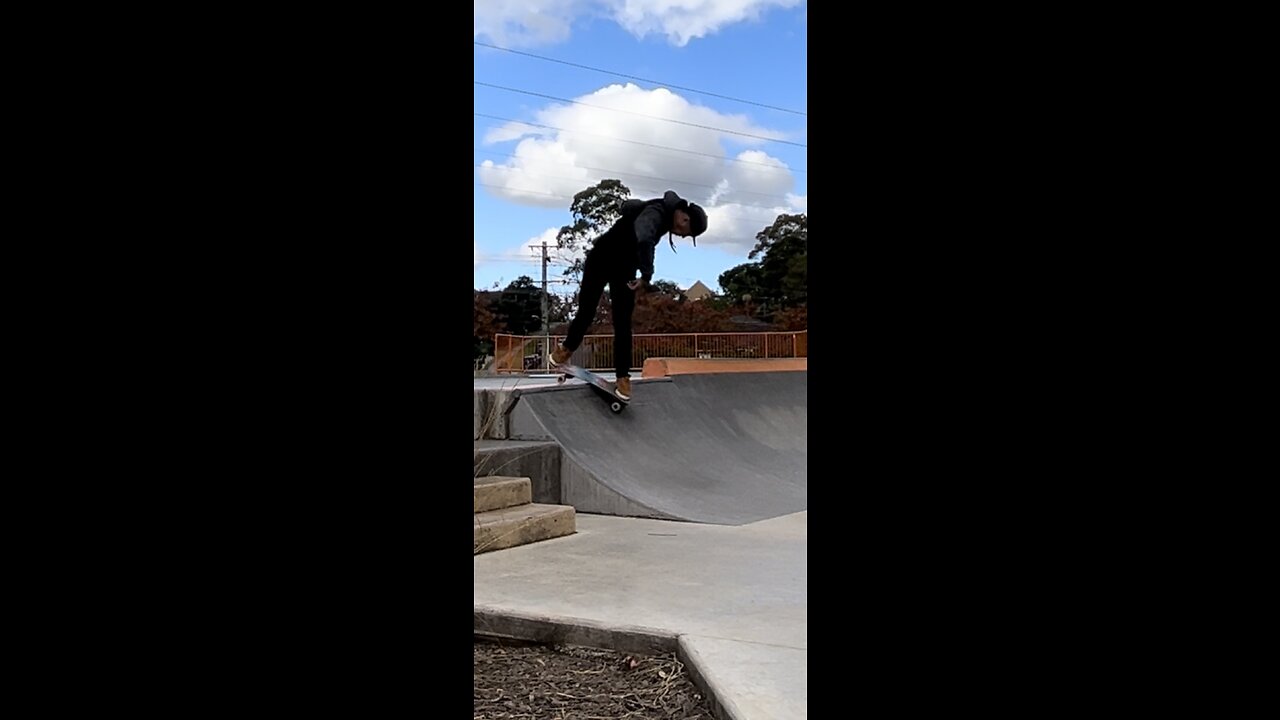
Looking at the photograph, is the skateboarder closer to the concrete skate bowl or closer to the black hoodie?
the black hoodie

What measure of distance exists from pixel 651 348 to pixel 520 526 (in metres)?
17.4

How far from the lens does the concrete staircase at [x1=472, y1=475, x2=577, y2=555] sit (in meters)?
4.87

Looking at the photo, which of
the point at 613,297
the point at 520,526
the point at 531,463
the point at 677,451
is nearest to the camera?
the point at 520,526

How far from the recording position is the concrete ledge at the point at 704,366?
9695mm

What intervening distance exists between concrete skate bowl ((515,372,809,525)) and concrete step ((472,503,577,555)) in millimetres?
764

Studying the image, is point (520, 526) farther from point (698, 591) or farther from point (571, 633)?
point (571, 633)

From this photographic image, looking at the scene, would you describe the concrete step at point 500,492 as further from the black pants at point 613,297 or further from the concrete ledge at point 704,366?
the concrete ledge at point 704,366

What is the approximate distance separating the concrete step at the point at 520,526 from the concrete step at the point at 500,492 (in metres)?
0.03

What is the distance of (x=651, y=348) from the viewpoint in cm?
2239

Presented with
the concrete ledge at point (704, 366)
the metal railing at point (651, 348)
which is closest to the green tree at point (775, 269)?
the metal railing at point (651, 348)

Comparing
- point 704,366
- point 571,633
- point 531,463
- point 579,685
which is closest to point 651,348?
point 704,366
